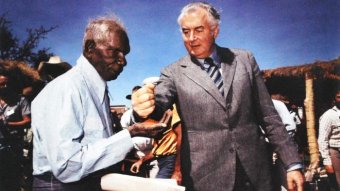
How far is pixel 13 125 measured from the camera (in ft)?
7.36

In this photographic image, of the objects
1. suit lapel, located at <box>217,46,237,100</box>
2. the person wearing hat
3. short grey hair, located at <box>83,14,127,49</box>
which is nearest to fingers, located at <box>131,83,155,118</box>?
short grey hair, located at <box>83,14,127,49</box>

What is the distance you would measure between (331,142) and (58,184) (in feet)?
6.48

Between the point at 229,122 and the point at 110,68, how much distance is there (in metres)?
0.44

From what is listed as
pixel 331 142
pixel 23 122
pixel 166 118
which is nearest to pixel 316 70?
pixel 331 142

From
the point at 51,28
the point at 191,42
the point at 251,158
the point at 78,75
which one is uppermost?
the point at 51,28

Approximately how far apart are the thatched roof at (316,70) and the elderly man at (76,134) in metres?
1.21

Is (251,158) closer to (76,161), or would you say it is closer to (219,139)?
(219,139)

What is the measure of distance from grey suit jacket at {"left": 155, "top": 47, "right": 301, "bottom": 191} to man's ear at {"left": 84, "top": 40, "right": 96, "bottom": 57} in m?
0.25

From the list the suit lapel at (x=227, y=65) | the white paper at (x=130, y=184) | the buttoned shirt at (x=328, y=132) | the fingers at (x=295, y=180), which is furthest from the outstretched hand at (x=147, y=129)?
the buttoned shirt at (x=328, y=132)

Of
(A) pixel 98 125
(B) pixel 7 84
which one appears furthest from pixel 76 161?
(B) pixel 7 84

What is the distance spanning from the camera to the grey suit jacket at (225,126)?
119 centimetres

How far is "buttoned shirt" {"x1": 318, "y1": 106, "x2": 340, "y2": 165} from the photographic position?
7.09 ft

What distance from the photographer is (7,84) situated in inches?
84.0

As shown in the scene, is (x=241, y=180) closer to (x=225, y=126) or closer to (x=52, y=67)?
(x=225, y=126)
